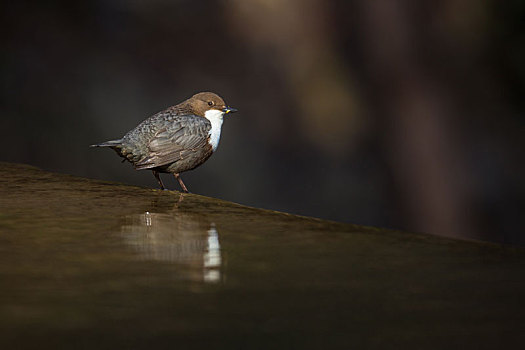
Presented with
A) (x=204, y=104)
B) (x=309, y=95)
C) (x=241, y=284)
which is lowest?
(x=241, y=284)

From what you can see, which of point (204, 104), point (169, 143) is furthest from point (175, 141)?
point (204, 104)

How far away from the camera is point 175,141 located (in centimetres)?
416

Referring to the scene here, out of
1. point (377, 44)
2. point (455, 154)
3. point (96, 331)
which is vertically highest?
point (377, 44)

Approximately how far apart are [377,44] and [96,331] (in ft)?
16.3

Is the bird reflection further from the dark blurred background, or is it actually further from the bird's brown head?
the dark blurred background

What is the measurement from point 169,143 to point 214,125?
35 centimetres

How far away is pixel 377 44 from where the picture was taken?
621 centimetres

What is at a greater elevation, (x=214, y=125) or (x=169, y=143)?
(x=214, y=125)

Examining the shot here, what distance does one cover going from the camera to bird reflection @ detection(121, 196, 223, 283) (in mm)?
2145

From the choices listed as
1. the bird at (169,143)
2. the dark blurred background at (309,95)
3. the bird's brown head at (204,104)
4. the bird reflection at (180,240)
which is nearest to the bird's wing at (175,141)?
the bird at (169,143)

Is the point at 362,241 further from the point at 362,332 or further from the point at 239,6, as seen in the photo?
the point at 239,6

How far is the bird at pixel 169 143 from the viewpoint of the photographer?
413 cm

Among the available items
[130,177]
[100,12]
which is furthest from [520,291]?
[100,12]

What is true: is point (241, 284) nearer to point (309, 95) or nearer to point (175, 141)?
point (175, 141)
